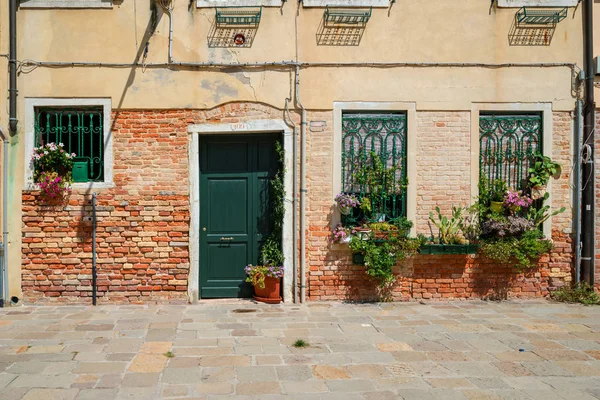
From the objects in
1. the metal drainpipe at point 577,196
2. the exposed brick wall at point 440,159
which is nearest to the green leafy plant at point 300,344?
the exposed brick wall at point 440,159

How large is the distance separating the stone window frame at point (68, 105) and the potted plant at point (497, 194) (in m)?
5.52

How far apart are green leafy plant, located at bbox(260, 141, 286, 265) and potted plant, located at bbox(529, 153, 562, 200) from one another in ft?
12.0

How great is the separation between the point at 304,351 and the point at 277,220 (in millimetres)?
2514

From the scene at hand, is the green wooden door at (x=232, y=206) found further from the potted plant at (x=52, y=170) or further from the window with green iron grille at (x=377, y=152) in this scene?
the potted plant at (x=52, y=170)

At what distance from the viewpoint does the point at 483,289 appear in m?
7.61

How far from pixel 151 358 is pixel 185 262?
2.37 meters

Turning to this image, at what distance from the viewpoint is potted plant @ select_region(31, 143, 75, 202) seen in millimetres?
7184

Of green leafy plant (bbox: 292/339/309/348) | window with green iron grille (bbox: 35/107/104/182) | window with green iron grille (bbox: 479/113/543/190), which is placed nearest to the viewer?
green leafy plant (bbox: 292/339/309/348)

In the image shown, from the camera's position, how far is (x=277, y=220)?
7492 mm

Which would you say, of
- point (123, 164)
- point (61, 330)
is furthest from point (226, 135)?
point (61, 330)

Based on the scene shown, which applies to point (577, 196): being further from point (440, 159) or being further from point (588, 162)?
point (440, 159)

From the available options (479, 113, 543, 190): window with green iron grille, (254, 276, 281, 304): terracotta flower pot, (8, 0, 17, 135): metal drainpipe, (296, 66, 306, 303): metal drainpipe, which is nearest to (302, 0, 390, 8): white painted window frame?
(296, 66, 306, 303): metal drainpipe

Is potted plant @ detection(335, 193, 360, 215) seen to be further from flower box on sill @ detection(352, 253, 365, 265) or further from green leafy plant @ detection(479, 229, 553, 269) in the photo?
green leafy plant @ detection(479, 229, 553, 269)

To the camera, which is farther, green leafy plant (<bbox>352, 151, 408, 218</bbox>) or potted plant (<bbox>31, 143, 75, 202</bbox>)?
green leafy plant (<bbox>352, 151, 408, 218</bbox>)
